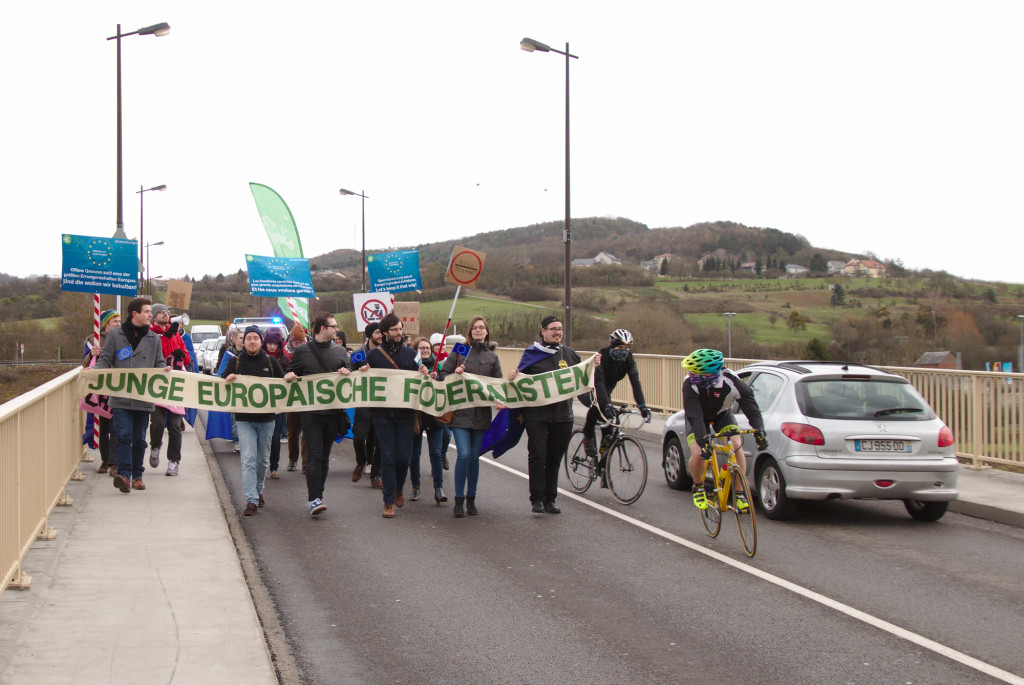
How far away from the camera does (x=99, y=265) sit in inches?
624

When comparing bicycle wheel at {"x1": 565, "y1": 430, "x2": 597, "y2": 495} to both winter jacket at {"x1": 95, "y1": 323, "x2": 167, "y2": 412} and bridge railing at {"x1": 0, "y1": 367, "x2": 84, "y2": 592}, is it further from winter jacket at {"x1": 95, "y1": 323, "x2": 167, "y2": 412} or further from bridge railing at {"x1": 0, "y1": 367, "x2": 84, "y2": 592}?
bridge railing at {"x1": 0, "y1": 367, "x2": 84, "y2": 592}

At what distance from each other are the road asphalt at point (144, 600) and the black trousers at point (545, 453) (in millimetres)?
2942

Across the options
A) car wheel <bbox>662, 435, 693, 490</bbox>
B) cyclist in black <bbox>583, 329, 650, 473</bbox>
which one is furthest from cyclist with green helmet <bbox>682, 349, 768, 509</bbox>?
car wheel <bbox>662, 435, 693, 490</bbox>

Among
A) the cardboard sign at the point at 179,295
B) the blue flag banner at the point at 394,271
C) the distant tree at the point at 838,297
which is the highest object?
the distant tree at the point at 838,297

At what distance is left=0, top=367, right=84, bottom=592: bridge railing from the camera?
562 centimetres

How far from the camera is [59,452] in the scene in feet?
28.8

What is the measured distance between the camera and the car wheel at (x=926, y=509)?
9453 millimetres

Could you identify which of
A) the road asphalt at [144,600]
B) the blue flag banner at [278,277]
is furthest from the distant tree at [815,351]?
the road asphalt at [144,600]

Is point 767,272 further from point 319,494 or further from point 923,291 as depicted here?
point 319,494

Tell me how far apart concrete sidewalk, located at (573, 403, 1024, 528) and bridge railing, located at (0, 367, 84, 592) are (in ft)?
17.6

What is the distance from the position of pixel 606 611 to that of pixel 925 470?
4.41 m

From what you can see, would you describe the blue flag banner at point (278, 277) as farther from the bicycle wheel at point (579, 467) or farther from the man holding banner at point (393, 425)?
the bicycle wheel at point (579, 467)

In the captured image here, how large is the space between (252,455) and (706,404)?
182 inches

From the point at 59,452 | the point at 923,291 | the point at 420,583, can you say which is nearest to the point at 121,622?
the point at 420,583
